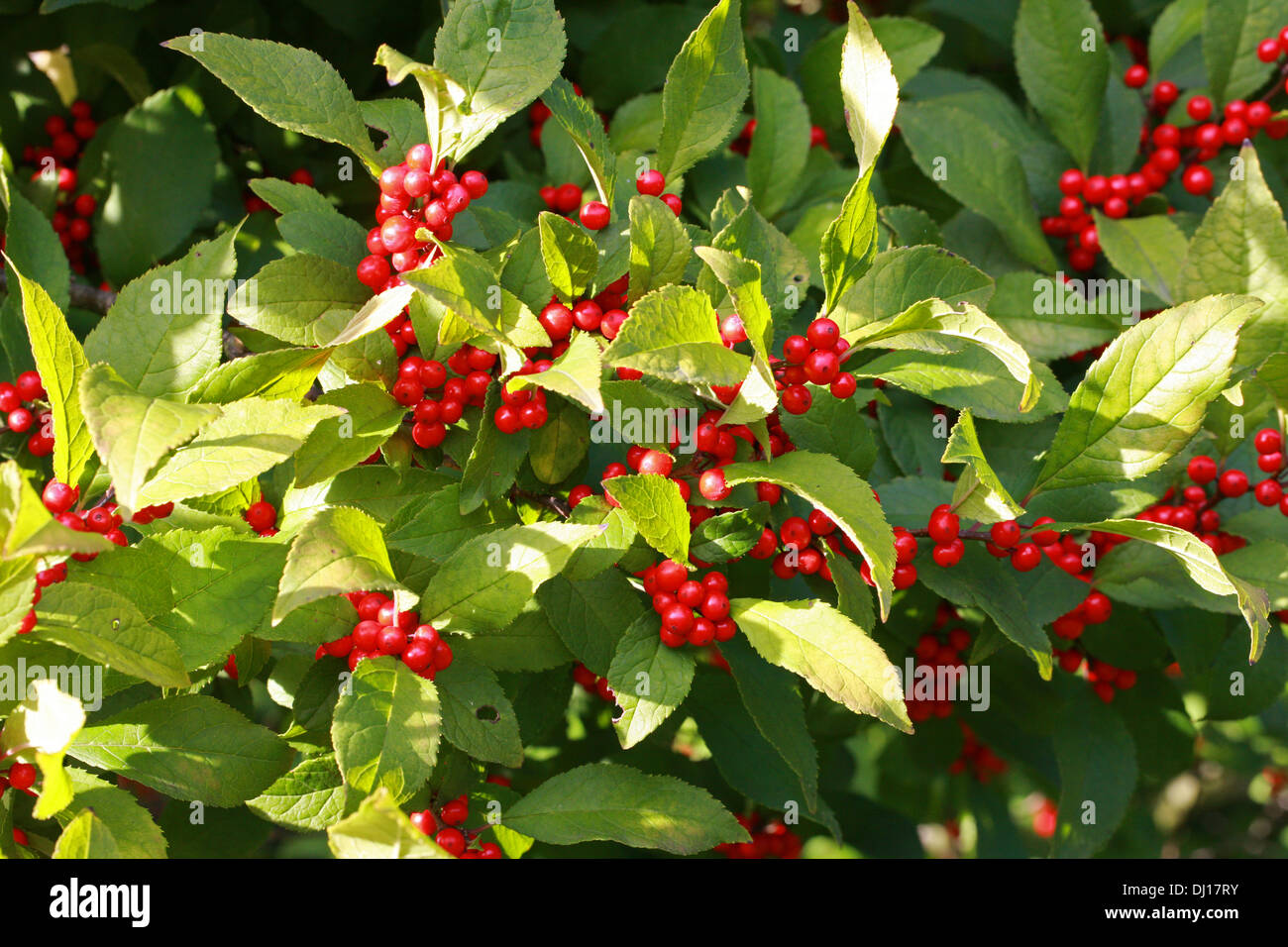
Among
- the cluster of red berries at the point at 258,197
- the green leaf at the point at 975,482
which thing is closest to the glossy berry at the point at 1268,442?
the green leaf at the point at 975,482

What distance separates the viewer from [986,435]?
2039 mm

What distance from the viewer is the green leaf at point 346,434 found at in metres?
1.42

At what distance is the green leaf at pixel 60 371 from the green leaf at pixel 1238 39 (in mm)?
2239

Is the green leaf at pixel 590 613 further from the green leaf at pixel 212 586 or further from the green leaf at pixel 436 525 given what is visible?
the green leaf at pixel 212 586

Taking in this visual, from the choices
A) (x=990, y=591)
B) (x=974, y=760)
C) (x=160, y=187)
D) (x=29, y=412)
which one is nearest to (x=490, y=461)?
(x=990, y=591)

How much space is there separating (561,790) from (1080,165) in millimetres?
1707

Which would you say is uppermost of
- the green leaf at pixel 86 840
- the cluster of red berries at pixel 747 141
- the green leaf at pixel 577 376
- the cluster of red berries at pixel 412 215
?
the cluster of red berries at pixel 747 141

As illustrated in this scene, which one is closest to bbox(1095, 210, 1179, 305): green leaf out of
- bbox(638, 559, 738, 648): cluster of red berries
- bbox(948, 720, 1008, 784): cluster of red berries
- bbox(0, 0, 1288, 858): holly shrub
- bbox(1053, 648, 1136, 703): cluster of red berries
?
bbox(0, 0, 1288, 858): holly shrub

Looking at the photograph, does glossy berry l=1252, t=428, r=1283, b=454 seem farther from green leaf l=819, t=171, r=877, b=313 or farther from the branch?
the branch

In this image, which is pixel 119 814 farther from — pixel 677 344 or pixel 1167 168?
pixel 1167 168

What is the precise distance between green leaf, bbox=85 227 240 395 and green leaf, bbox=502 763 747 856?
770 mm

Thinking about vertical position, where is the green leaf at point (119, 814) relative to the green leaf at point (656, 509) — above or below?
below

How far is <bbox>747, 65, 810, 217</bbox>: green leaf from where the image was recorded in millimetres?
2113
